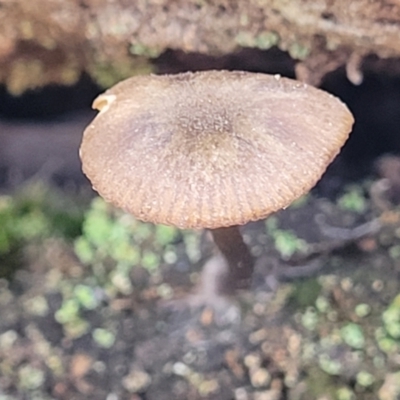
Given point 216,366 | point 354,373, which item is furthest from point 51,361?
point 354,373

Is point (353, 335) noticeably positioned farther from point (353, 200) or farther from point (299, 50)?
point (299, 50)

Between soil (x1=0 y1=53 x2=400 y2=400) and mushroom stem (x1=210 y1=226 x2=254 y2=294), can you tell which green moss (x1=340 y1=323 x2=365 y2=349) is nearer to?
soil (x1=0 y1=53 x2=400 y2=400)

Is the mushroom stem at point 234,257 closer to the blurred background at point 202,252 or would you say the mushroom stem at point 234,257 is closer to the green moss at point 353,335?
the blurred background at point 202,252

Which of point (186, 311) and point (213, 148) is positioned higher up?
point (213, 148)

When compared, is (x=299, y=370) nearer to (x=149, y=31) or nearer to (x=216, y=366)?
(x=216, y=366)

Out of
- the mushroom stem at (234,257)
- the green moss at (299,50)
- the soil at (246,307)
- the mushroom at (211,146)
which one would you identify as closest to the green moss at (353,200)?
the soil at (246,307)

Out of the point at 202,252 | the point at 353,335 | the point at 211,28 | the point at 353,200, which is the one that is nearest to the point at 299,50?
the point at 211,28
